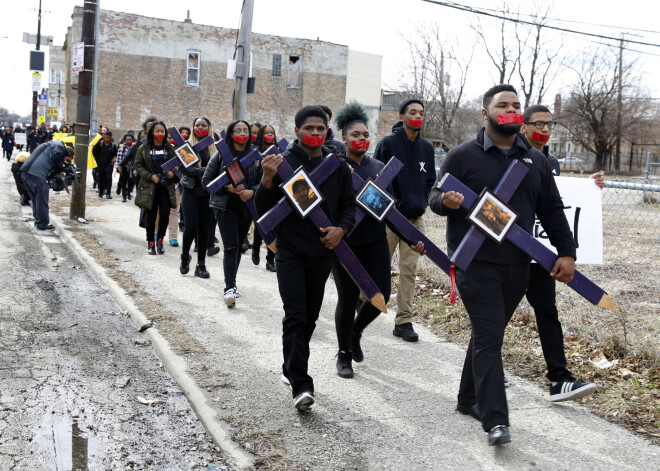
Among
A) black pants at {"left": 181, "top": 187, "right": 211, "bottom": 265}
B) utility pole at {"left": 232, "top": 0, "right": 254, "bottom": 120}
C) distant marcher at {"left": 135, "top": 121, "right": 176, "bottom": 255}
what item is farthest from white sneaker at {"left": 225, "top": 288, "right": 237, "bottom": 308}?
utility pole at {"left": 232, "top": 0, "right": 254, "bottom": 120}

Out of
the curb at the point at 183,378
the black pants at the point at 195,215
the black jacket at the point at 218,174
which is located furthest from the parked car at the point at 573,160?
the curb at the point at 183,378

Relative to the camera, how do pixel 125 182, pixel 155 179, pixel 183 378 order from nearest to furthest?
1. pixel 183 378
2. pixel 155 179
3. pixel 125 182

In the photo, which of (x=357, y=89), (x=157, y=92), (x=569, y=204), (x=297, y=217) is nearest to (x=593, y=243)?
(x=569, y=204)

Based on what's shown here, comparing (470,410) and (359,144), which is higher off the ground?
(359,144)

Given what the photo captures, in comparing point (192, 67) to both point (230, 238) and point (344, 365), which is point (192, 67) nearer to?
point (230, 238)

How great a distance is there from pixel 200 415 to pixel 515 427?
2027 millimetres

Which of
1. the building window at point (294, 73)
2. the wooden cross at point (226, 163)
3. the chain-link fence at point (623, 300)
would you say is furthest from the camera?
the building window at point (294, 73)

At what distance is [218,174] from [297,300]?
344 centimetres

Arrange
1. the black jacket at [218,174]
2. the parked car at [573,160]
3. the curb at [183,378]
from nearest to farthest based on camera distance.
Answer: the curb at [183,378], the black jacket at [218,174], the parked car at [573,160]

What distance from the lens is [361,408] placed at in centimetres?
457

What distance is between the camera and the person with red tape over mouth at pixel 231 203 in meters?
7.45

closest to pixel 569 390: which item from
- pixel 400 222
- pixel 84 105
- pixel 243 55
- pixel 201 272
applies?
pixel 400 222

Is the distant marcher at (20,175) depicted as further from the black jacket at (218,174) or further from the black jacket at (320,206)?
the black jacket at (320,206)

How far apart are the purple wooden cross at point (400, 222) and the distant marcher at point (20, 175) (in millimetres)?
11708
